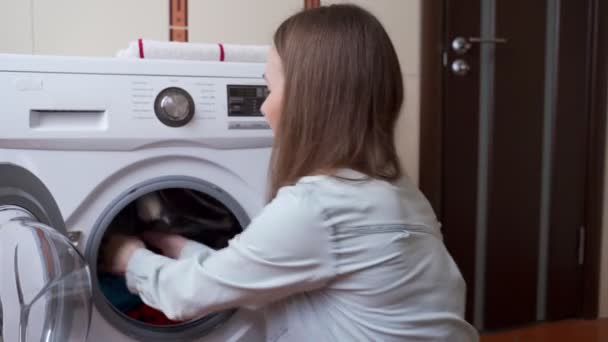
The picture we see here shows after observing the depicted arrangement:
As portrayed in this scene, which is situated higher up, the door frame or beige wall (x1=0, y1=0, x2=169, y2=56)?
beige wall (x1=0, y1=0, x2=169, y2=56)

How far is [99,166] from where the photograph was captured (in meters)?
1.00

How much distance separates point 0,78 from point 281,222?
1.69ft

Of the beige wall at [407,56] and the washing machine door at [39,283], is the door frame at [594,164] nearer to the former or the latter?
the beige wall at [407,56]

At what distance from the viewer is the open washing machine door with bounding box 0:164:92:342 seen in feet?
2.98

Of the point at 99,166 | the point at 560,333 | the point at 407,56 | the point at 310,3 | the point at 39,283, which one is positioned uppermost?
the point at 310,3

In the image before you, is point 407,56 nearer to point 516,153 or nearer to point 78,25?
point 516,153

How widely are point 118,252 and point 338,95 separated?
507 millimetres

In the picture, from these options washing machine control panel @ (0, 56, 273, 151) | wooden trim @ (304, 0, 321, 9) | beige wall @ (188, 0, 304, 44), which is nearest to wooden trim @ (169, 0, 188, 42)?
beige wall @ (188, 0, 304, 44)

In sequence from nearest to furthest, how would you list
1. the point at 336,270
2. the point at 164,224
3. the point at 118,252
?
the point at 336,270
the point at 118,252
the point at 164,224

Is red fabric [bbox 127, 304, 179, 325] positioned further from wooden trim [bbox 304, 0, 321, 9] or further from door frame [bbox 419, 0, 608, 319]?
door frame [bbox 419, 0, 608, 319]

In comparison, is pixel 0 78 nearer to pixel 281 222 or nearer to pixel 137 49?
pixel 137 49

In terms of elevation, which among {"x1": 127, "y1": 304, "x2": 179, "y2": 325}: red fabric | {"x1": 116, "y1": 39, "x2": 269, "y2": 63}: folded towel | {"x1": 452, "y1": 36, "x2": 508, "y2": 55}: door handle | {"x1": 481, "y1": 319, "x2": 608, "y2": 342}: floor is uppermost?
{"x1": 452, "y1": 36, "x2": 508, "y2": 55}: door handle

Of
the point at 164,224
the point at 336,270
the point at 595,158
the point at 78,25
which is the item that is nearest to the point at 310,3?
the point at 78,25

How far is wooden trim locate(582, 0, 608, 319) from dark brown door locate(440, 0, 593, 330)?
2 centimetres
